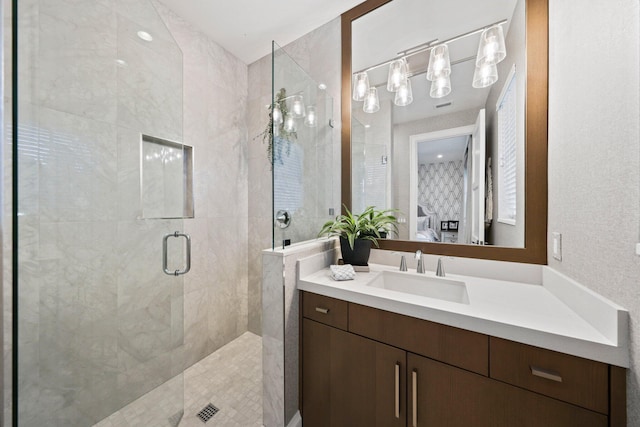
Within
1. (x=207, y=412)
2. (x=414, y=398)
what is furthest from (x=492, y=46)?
(x=207, y=412)

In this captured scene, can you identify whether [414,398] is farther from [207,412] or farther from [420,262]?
[207,412]

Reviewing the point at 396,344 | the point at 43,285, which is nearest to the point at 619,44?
the point at 396,344

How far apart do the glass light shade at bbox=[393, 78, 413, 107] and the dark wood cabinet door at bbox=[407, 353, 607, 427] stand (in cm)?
144

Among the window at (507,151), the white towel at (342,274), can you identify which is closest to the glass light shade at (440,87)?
the window at (507,151)

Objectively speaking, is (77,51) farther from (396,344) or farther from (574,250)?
(574,250)

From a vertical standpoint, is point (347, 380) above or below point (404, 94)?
below

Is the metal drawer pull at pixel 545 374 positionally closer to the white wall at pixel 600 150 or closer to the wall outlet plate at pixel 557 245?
the white wall at pixel 600 150

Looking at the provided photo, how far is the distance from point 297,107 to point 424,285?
1286 mm

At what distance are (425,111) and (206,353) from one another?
8.16 feet

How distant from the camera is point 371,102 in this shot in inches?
65.4

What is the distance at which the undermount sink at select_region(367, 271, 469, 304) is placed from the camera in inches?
46.2

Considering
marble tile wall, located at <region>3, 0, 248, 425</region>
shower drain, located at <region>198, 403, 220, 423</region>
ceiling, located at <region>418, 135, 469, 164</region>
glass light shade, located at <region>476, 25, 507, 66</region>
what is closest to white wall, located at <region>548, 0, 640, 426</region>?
glass light shade, located at <region>476, 25, 507, 66</region>

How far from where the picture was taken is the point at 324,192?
1.70 metres

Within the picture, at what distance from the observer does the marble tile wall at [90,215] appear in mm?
939
